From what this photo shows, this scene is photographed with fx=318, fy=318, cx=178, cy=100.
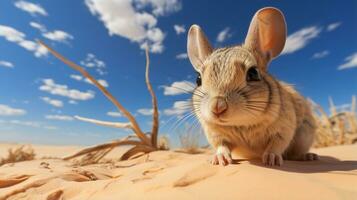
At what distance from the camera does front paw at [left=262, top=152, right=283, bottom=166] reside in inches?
115

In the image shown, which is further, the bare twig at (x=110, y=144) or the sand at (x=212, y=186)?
the bare twig at (x=110, y=144)

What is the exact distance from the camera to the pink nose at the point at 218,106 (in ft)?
9.11

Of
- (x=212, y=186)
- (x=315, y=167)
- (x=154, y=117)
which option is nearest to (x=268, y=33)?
(x=315, y=167)

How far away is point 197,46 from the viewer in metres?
4.42

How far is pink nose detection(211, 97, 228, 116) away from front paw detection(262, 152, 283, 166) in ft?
2.15

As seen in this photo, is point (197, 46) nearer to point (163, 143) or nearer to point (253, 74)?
point (253, 74)

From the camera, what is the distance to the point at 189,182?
2270 mm

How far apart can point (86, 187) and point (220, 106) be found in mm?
1329

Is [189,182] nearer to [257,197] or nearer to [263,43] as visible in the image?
[257,197]

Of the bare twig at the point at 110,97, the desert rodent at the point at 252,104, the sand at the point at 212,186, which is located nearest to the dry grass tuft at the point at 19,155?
the bare twig at the point at 110,97

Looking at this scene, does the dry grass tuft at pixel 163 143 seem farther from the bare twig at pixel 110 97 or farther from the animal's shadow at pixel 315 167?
the animal's shadow at pixel 315 167

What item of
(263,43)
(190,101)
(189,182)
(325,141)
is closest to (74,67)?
(190,101)

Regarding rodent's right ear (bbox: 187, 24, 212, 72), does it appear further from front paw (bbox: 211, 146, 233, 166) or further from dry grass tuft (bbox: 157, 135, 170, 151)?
dry grass tuft (bbox: 157, 135, 170, 151)

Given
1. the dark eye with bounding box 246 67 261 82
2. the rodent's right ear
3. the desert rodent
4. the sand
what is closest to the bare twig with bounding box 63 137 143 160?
the rodent's right ear
